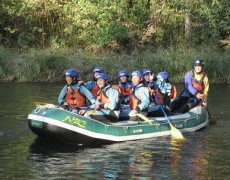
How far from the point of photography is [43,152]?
1077 cm

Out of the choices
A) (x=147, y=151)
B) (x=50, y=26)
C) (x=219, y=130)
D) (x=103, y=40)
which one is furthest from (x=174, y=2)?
(x=147, y=151)

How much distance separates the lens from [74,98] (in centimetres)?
1223

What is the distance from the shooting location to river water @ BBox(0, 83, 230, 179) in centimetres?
920

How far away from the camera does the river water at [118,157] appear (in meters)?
9.20

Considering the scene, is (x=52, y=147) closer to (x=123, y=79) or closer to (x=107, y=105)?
(x=107, y=105)

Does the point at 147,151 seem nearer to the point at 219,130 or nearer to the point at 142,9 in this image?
the point at 219,130

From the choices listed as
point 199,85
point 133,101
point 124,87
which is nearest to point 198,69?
point 199,85

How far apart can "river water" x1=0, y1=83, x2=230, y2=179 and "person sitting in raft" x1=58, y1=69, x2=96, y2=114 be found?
36.0 inches

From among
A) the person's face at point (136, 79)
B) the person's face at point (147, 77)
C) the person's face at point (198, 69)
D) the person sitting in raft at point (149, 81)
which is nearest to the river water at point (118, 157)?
the person's face at point (136, 79)

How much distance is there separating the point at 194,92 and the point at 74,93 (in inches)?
128

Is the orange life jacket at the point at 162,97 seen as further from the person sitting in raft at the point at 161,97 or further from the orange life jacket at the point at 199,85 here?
the orange life jacket at the point at 199,85

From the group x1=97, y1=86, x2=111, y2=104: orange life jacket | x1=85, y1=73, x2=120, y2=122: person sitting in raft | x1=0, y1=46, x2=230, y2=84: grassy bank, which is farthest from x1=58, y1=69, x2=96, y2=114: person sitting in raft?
x1=0, y1=46, x2=230, y2=84: grassy bank

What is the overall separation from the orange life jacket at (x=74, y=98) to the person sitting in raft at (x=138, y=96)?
3.24ft

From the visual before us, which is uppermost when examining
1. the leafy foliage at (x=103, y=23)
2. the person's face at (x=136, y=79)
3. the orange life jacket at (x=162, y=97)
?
the leafy foliage at (x=103, y=23)
